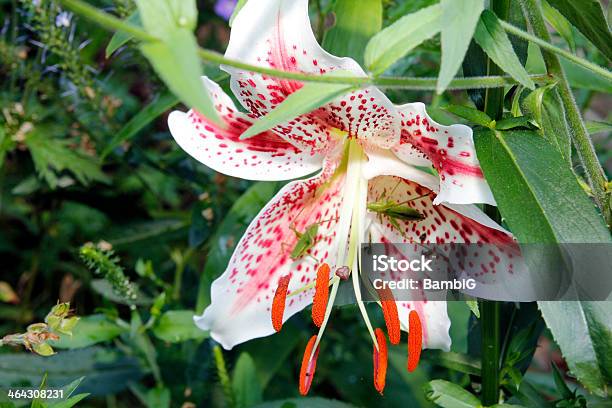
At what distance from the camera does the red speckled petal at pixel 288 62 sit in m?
0.65

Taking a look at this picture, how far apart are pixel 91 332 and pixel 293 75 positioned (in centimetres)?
54

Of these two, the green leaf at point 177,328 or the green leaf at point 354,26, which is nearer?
the green leaf at point 354,26

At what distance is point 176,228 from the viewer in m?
1.19

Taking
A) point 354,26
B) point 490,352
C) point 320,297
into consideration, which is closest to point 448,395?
point 490,352

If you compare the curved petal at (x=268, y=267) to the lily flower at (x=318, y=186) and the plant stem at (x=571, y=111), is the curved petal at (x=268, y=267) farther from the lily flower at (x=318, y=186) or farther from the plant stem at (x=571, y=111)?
the plant stem at (x=571, y=111)

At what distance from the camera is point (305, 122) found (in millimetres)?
738

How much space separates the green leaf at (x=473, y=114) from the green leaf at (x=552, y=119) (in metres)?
0.03

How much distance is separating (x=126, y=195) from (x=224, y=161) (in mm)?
547

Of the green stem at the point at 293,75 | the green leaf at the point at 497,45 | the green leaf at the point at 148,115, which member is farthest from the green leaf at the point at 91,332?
the green leaf at the point at 497,45

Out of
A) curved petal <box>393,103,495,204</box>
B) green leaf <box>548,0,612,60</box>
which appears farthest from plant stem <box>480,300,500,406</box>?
green leaf <box>548,0,612,60</box>

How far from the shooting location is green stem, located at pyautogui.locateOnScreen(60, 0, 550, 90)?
44 centimetres

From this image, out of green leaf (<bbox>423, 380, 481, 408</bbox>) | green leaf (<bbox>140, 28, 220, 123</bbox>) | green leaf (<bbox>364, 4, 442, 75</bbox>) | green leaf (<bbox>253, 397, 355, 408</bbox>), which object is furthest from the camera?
green leaf (<bbox>253, 397, 355, 408</bbox>)

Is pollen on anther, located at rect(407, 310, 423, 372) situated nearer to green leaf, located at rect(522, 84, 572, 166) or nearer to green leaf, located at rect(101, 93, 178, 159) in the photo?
green leaf, located at rect(522, 84, 572, 166)

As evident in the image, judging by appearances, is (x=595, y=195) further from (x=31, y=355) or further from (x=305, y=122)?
(x=31, y=355)
